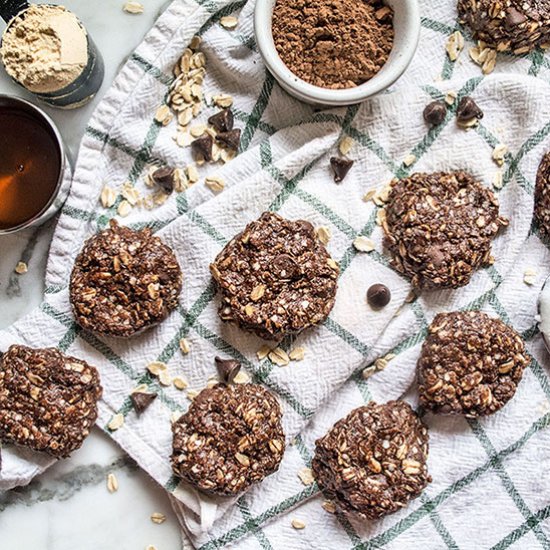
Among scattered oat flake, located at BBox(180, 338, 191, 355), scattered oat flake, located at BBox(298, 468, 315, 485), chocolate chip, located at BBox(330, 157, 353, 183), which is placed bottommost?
scattered oat flake, located at BBox(298, 468, 315, 485)

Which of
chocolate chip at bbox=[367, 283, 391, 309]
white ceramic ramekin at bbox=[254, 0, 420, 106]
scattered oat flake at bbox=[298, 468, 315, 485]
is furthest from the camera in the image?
scattered oat flake at bbox=[298, 468, 315, 485]

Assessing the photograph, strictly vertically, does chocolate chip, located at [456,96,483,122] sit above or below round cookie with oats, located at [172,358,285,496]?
above

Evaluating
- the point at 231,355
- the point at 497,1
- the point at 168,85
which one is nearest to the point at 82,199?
the point at 168,85

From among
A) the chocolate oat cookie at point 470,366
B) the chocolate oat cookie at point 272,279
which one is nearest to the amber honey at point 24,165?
the chocolate oat cookie at point 272,279

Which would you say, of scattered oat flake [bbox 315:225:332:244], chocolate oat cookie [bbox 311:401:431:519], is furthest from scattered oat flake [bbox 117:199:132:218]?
chocolate oat cookie [bbox 311:401:431:519]

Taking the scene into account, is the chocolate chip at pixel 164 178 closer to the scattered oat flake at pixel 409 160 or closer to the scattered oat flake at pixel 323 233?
the scattered oat flake at pixel 323 233

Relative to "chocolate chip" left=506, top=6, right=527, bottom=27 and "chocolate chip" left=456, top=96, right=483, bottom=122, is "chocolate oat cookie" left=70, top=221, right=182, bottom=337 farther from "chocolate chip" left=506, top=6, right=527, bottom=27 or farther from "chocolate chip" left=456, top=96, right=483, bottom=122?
"chocolate chip" left=506, top=6, right=527, bottom=27

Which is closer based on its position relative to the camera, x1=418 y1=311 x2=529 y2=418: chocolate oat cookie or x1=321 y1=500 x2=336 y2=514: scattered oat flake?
x1=418 y1=311 x2=529 y2=418: chocolate oat cookie

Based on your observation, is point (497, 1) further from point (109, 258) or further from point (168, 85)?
point (109, 258)
